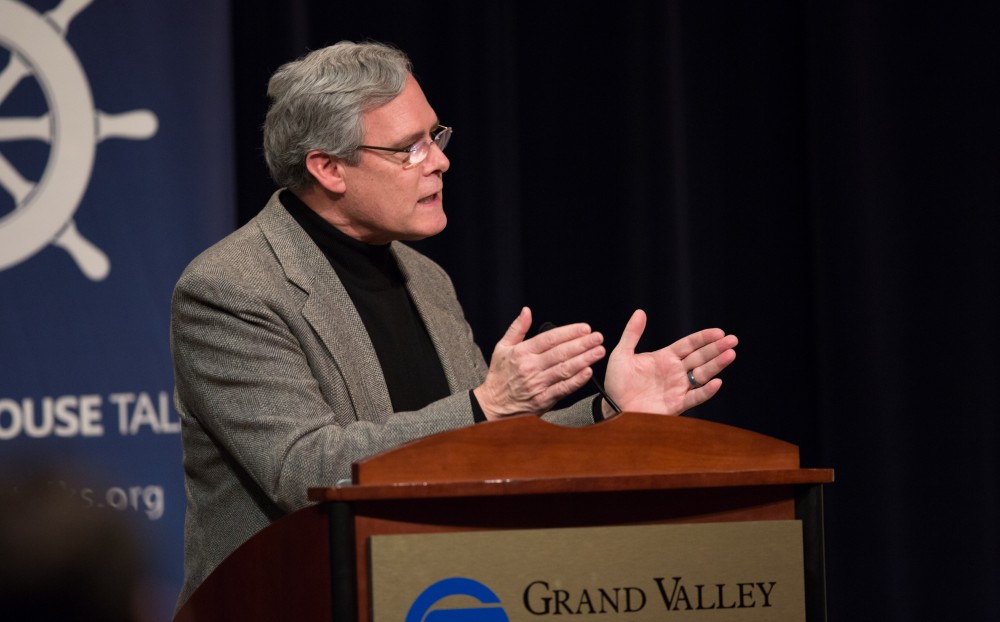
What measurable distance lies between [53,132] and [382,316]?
103cm

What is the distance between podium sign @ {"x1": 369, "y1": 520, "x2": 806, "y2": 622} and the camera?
1.40 metres

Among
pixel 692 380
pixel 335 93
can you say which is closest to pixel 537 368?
pixel 692 380

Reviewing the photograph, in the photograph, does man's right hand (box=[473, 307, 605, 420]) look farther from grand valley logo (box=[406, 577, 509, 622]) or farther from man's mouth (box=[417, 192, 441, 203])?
man's mouth (box=[417, 192, 441, 203])

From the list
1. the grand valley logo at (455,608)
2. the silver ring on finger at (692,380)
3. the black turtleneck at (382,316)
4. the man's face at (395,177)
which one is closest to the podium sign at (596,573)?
the grand valley logo at (455,608)

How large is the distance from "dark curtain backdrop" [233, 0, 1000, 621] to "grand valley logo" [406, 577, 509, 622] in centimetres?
206

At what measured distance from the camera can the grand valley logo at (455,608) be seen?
4.57 ft

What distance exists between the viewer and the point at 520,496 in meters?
1.46

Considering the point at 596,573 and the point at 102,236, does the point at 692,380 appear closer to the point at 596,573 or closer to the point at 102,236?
the point at 596,573

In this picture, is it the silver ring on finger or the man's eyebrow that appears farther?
the man's eyebrow

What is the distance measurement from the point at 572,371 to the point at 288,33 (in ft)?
6.39

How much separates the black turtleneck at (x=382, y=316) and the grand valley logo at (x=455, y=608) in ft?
2.86

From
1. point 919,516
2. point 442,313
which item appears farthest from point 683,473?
point 919,516

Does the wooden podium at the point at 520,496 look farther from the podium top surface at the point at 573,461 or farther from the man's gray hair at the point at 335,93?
the man's gray hair at the point at 335,93

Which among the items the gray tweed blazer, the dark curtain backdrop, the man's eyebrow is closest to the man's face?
the man's eyebrow
